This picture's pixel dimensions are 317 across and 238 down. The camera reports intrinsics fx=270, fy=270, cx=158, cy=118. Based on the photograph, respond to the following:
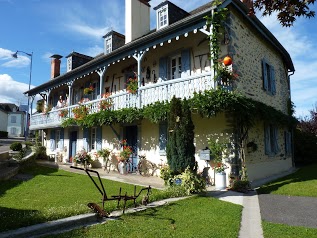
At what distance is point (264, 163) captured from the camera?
39.0 feet

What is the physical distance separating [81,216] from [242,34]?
9.77 metres

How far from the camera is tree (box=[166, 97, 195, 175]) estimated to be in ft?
26.3

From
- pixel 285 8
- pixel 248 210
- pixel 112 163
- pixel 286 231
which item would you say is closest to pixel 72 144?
pixel 112 163

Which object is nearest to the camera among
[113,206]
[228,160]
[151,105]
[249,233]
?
[249,233]

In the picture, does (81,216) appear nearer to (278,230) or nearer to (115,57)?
(278,230)

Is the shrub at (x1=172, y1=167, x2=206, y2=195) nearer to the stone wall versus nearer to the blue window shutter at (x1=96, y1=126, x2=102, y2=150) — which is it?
the stone wall

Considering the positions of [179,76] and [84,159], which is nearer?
[179,76]

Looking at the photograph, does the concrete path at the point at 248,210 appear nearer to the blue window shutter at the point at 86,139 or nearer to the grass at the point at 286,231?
the grass at the point at 286,231

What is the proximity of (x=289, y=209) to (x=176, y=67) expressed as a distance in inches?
294

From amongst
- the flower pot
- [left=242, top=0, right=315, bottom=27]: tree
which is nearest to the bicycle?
the flower pot

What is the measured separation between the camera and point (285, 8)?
3.25 meters

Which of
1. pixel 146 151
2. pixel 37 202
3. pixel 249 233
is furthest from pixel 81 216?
pixel 146 151

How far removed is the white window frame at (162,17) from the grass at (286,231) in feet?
33.2

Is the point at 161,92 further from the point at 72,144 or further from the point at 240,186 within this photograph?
the point at 72,144
